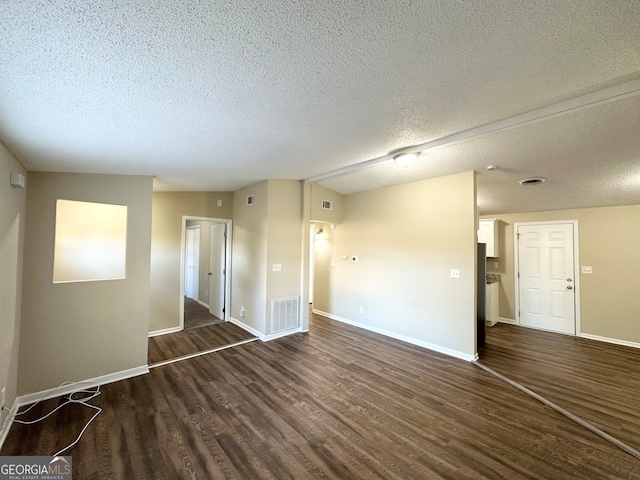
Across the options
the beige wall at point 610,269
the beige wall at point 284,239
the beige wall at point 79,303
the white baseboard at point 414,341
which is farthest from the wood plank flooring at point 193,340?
the beige wall at point 610,269

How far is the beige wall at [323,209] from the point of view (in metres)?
4.86

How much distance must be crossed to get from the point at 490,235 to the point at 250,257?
504cm

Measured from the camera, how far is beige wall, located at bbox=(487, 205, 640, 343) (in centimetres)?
419

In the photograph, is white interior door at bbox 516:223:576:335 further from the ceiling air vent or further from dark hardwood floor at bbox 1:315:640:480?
dark hardwood floor at bbox 1:315:640:480

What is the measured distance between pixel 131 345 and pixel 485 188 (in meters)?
5.51

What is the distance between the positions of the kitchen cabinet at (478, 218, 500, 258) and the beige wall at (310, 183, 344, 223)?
3.12m

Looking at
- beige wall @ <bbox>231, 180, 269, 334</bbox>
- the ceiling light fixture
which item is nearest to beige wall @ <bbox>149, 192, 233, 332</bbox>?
beige wall @ <bbox>231, 180, 269, 334</bbox>

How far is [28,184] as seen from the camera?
2.58m

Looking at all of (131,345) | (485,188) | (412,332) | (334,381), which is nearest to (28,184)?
(131,345)

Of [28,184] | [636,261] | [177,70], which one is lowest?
[636,261]

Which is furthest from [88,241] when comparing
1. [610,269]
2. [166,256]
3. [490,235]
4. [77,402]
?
[610,269]

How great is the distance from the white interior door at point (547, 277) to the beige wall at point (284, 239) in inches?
185

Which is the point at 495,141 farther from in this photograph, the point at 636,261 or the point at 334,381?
the point at 636,261

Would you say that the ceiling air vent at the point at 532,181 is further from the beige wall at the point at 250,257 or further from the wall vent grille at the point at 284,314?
the wall vent grille at the point at 284,314
